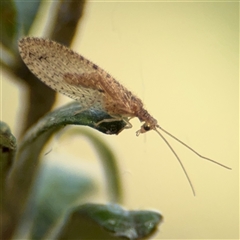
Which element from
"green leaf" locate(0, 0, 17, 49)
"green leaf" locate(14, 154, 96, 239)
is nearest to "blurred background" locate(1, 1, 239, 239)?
"green leaf" locate(14, 154, 96, 239)

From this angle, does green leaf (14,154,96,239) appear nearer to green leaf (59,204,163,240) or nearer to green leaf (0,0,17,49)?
green leaf (59,204,163,240)

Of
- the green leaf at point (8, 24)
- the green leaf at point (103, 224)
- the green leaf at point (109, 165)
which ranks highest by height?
the green leaf at point (8, 24)

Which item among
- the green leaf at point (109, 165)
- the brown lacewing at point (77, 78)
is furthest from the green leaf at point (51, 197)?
the brown lacewing at point (77, 78)

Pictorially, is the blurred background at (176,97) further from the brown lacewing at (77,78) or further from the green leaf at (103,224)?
the green leaf at (103,224)

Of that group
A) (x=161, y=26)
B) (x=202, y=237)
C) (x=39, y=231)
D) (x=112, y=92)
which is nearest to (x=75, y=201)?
(x=39, y=231)

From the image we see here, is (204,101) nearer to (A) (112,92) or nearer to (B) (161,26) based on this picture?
(B) (161,26)

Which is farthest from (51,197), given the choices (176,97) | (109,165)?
(176,97)
